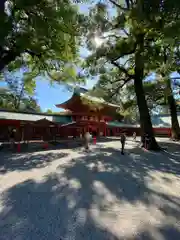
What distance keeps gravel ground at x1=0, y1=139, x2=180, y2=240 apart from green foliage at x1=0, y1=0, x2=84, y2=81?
5512mm

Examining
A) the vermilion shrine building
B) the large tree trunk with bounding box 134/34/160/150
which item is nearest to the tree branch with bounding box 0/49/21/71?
the vermilion shrine building

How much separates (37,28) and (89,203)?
24.0 ft

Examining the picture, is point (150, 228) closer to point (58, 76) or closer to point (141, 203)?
point (141, 203)

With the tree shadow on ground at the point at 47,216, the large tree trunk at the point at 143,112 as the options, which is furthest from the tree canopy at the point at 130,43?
the tree shadow on ground at the point at 47,216

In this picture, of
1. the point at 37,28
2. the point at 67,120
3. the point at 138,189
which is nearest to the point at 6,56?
the point at 37,28

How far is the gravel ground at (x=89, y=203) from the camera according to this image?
131 inches

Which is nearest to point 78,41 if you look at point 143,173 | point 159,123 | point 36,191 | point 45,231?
point 143,173

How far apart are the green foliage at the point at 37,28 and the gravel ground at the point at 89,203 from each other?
5.51 metres

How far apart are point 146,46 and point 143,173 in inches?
357

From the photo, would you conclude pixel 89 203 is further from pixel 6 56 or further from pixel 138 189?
pixel 6 56

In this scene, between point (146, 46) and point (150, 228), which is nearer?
point (150, 228)

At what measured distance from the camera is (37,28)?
7.89 m

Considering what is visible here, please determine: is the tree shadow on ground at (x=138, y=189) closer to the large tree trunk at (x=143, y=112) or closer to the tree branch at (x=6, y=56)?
the large tree trunk at (x=143, y=112)

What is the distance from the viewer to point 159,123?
34406 mm
